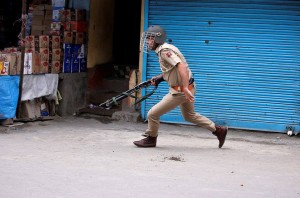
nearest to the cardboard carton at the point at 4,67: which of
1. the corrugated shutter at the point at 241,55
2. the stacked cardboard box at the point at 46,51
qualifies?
the stacked cardboard box at the point at 46,51

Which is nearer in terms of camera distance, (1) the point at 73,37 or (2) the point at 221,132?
(2) the point at 221,132

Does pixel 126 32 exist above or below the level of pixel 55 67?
above

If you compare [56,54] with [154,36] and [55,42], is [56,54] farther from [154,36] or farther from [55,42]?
[154,36]

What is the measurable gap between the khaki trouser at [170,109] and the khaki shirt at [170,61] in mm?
132

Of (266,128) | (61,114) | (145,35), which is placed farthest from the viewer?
(61,114)

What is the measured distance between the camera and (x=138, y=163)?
7020 mm

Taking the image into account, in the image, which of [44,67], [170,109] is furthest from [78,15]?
[170,109]

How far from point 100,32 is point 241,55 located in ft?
9.54

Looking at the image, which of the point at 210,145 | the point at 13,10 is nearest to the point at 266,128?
the point at 210,145

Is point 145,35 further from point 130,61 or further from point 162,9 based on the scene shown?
point 130,61

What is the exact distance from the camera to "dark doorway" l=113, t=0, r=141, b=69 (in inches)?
456

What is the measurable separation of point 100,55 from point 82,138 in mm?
2787

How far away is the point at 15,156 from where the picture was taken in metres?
7.25

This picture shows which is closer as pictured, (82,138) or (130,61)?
(82,138)
